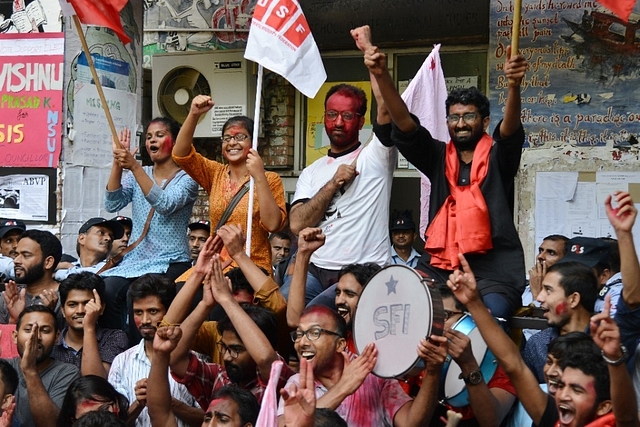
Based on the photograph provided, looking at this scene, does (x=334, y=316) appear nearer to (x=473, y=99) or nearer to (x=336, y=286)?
(x=336, y=286)

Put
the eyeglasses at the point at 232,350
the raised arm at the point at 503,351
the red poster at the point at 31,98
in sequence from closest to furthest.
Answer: the raised arm at the point at 503,351 → the eyeglasses at the point at 232,350 → the red poster at the point at 31,98

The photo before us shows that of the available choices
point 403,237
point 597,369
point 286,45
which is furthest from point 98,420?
point 403,237

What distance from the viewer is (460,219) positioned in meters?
5.39

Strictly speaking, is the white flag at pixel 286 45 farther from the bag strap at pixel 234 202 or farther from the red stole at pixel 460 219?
the red stole at pixel 460 219

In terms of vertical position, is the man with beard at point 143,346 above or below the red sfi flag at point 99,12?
below

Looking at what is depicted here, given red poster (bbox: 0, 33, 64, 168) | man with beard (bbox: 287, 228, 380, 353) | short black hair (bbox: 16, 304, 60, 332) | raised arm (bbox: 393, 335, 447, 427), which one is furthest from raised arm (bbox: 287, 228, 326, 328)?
red poster (bbox: 0, 33, 64, 168)

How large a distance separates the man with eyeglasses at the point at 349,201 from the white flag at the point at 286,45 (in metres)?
0.41

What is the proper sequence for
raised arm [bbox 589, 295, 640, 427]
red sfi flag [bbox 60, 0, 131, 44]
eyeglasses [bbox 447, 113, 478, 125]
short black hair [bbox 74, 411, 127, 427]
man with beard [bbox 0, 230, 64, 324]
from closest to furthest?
1. raised arm [bbox 589, 295, 640, 427]
2. short black hair [bbox 74, 411, 127, 427]
3. eyeglasses [bbox 447, 113, 478, 125]
4. man with beard [bbox 0, 230, 64, 324]
5. red sfi flag [bbox 60, 0, 131, 44]

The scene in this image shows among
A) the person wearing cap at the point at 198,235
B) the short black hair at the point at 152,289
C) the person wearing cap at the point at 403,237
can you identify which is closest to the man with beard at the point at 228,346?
the short black hair at the point at 152,289

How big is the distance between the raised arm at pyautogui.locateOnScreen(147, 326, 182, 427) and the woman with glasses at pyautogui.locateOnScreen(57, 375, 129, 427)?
21cm

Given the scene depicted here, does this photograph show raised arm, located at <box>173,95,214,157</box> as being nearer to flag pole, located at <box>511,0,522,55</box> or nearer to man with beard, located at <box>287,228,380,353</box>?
man with beard, located at <box>287,228,380,353</box>

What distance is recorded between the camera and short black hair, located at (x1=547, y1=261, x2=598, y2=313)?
5.13m

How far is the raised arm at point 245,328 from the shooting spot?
5344 mm

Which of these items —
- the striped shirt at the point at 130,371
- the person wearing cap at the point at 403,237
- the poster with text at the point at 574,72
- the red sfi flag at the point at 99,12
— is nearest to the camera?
the striped shirt at the point at 130,371
